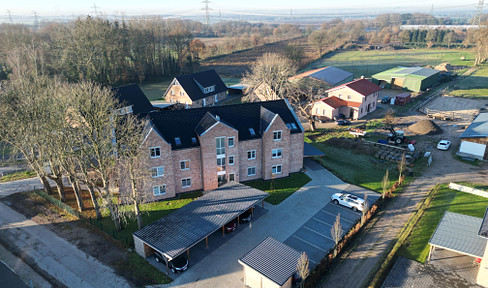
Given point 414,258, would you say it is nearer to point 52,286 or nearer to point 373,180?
point 373,180

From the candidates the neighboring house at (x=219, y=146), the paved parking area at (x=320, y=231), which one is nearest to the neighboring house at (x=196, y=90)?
the neighboring house at (x=219, y=146)

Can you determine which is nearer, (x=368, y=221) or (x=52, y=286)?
(x=52, y=286)

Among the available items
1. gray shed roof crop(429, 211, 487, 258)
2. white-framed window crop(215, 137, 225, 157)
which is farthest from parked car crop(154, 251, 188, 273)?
gray shed roof crop(429, 211, 487, 258)

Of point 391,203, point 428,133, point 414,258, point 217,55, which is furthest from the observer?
point 217,55

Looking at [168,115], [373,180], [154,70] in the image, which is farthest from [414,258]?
[154,70]

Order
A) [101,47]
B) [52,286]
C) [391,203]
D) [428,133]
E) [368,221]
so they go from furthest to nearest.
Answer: [101,47], [428,133], [391,203], [368,221], [52,286]

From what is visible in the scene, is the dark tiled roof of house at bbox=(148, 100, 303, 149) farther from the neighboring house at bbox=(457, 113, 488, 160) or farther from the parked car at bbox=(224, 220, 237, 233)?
the neighboring house at bbox=(457, 113, 488, 160)

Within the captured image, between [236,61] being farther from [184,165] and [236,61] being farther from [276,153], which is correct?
[184,165]

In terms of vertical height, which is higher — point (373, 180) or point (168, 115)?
point (168, 115)
